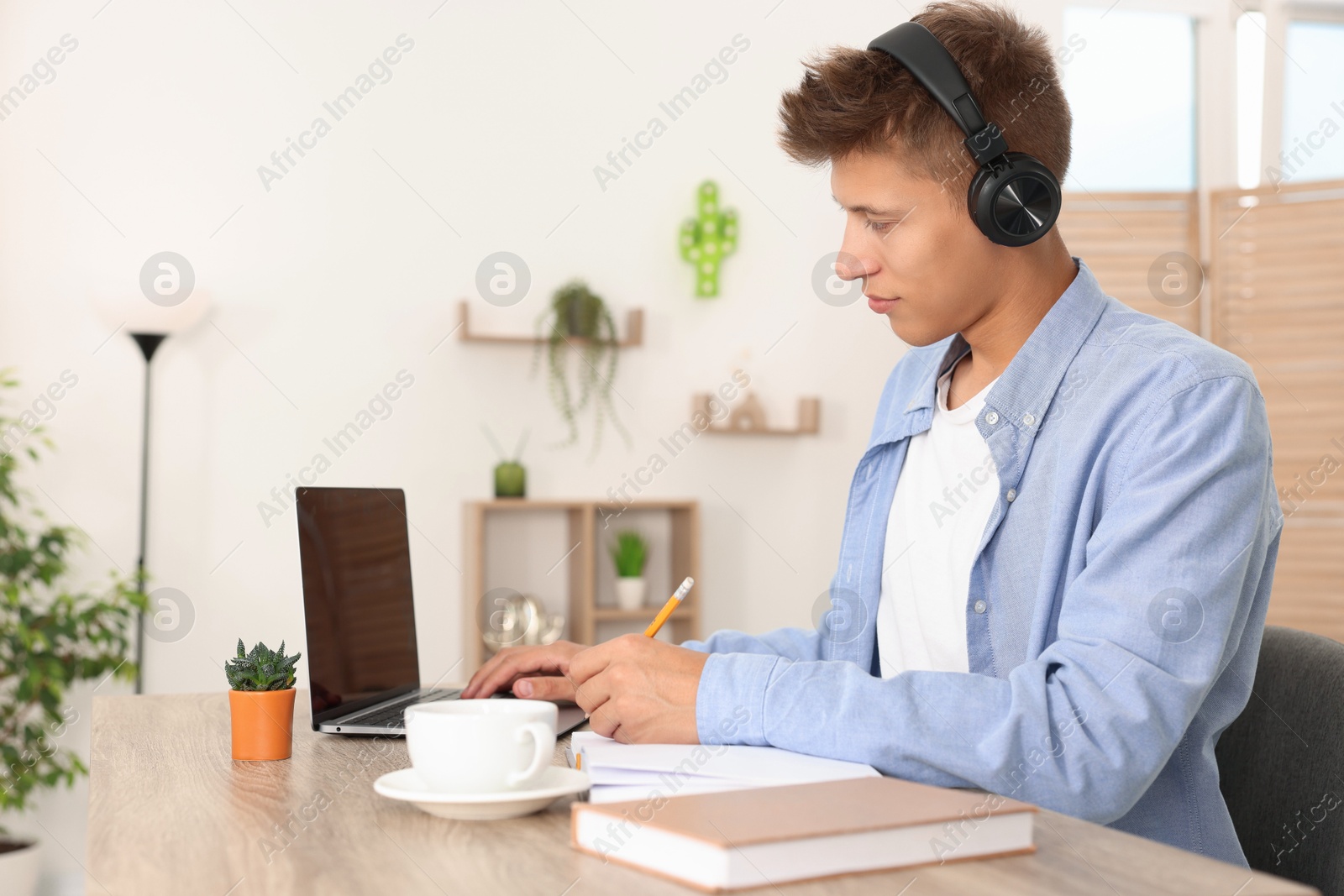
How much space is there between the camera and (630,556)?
147 inches

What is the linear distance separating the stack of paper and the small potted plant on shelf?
9.25 ft

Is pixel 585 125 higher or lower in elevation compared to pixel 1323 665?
higher

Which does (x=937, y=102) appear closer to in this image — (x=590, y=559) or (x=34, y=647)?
(x=590, y=559)

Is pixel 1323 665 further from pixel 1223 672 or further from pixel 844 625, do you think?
pixel 844 625

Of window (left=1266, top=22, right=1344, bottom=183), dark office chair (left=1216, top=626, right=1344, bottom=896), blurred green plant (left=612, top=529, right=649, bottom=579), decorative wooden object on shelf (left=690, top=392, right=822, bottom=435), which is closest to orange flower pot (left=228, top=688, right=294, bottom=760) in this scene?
dark office chair (left=1216, top=626, right=1344, bottom=896)

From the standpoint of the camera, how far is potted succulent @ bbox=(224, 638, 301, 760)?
40.8 inches

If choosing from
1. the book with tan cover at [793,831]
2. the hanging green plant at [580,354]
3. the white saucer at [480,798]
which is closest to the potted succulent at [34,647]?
the hanging green plant at [580,354]

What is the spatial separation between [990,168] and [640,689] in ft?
2.13

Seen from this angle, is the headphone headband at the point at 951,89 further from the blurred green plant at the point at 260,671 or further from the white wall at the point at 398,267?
the white wall at the point at 398,267

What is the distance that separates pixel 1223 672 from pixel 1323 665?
0.10 m

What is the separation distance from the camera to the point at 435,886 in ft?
2.14

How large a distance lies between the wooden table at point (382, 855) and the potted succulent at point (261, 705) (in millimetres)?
58

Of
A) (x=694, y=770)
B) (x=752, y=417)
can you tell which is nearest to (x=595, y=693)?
(x=694, y=770)

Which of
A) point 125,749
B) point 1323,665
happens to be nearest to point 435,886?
point 125,749
